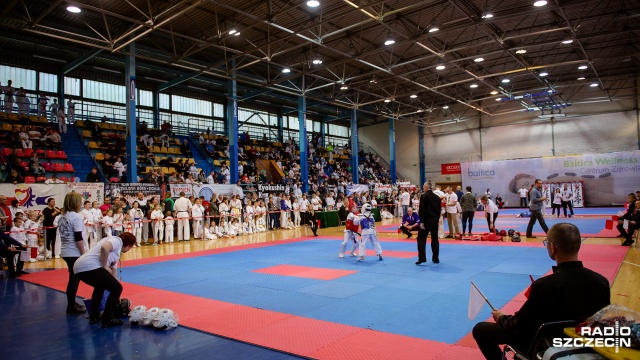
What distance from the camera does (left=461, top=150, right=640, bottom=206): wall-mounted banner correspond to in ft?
82.4

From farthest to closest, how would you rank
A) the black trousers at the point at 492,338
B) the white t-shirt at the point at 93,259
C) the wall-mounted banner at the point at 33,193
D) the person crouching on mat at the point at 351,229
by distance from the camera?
1. the wall-mounted banner at the point at 33,193
2. the person crouching on mat at the point at 351,229
3. the white t-shirt at the point at 93,259
4. the black trousers at the point at 492,338

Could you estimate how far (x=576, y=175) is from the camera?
26.8m

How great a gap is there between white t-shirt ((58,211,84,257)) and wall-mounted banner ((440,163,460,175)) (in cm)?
3236

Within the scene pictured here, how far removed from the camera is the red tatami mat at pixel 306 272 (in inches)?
302

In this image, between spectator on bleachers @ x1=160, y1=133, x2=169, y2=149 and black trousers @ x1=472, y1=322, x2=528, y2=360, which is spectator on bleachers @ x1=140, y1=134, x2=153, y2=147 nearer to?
spectator on bleachers @ x1=160, y1=133, x2=169, y2=149

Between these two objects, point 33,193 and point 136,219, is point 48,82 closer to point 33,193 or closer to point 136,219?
point 33,193

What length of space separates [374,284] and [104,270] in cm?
407

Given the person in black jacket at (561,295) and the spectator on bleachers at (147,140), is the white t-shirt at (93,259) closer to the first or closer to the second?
the person in black jacket at (561,295)

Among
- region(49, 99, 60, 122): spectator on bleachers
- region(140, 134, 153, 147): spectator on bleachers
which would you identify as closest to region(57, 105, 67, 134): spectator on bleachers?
region(49, 99, 60, 122): spectator on bleachers

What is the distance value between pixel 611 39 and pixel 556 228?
916 inches

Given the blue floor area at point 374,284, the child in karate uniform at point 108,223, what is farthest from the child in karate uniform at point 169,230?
the blue floor area at point 374,284

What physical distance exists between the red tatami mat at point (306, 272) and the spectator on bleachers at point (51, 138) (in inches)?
591

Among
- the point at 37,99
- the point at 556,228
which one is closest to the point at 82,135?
Answer: the point at 37,99

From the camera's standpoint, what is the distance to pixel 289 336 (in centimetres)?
435
